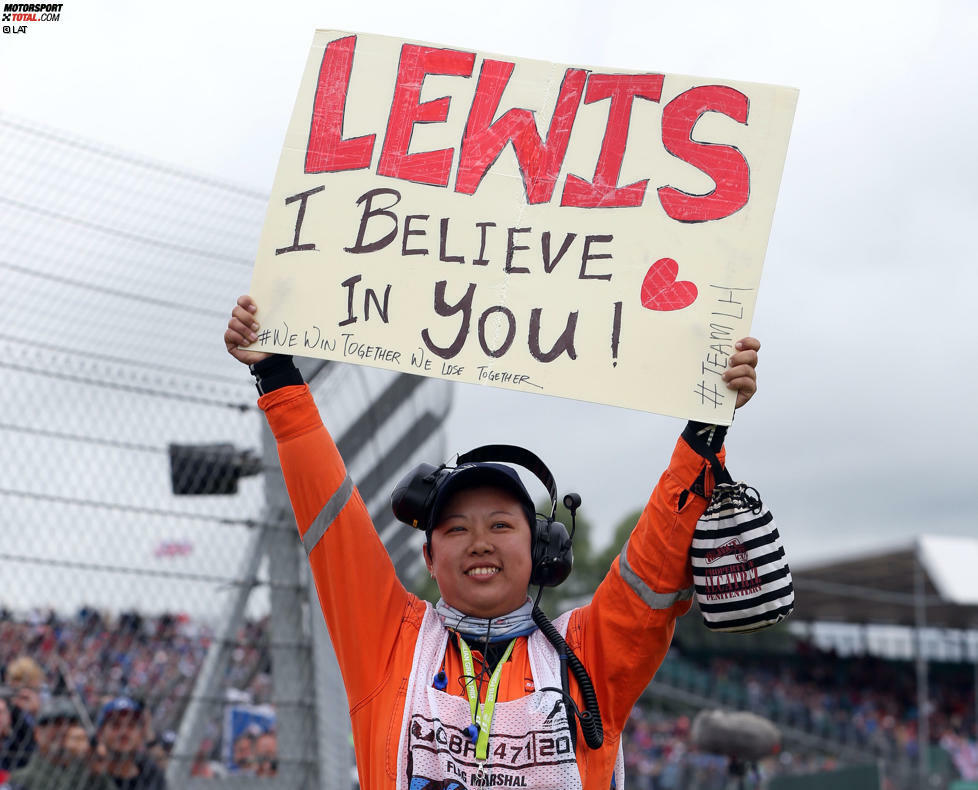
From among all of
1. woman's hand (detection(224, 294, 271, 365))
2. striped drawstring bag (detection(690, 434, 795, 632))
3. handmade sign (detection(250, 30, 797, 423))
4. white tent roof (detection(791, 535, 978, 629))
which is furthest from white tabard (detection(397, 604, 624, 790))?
white tent roof (detection(791, 535, 978, 629))

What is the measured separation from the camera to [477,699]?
7.80 feet

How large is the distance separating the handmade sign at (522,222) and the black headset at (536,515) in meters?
0.22

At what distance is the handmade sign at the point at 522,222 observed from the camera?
2.60 metres

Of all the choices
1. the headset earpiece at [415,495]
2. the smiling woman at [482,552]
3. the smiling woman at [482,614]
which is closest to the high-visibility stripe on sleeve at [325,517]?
the smiling woman at [482,614]

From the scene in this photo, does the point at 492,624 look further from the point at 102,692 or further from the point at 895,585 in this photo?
the point at 895,585

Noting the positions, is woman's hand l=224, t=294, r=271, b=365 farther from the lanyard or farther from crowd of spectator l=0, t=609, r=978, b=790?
crowd of spectator l=0, t=609, r=978, b=790

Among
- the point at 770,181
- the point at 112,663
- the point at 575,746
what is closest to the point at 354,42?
the point at 770,181

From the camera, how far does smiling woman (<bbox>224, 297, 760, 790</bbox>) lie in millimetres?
2344

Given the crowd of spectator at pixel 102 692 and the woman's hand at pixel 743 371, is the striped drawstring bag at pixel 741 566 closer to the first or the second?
the woman's hand at pixel 743 371

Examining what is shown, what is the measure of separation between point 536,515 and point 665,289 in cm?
64

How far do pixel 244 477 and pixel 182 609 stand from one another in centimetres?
59

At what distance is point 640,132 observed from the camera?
→ 9.21ft

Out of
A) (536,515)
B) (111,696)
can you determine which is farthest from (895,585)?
(536,515)

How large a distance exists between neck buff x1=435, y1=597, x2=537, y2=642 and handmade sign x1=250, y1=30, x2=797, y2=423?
0.55 meters
